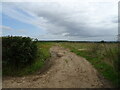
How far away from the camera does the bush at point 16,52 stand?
1220 cm

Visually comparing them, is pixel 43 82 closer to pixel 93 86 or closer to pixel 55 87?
pixel 55 87

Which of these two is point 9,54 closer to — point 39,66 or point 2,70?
point 2,70

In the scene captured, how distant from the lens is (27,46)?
12.8 metres

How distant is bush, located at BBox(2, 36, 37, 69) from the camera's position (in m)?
12.2

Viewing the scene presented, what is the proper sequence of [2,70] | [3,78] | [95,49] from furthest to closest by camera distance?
[95,49] → [2,70] → [3,78]

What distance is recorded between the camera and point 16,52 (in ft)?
40.5

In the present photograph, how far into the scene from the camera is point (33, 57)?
13180 mm

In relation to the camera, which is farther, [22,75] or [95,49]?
[95,49]

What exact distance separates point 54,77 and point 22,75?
2.45 meters

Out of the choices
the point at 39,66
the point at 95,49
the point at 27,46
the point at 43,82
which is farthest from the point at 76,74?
the point at 95,49

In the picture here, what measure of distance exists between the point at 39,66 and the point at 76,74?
325 cm

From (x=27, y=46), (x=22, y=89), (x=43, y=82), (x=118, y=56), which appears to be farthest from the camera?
(x=27, y=46)

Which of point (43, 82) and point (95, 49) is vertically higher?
point (95, 49)

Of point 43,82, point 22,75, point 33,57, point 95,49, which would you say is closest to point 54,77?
point 43,82
